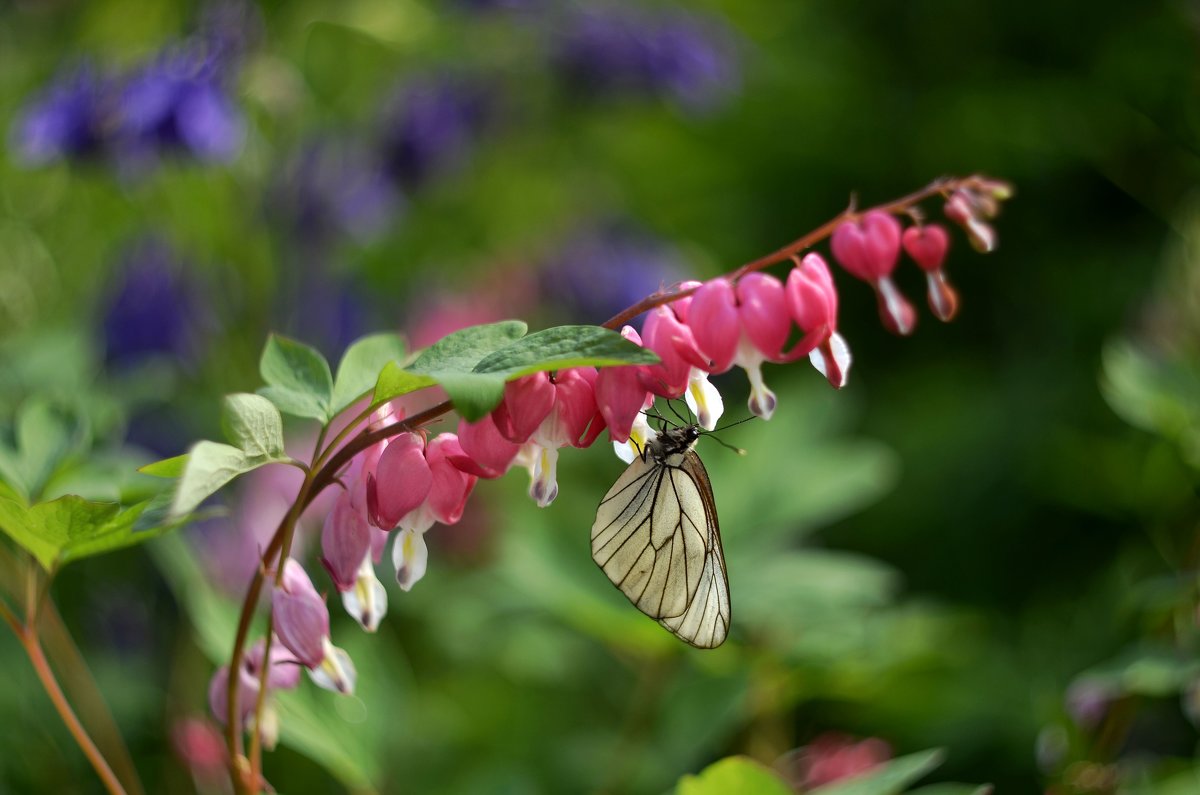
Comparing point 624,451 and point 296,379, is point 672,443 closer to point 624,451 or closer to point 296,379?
point 624,451

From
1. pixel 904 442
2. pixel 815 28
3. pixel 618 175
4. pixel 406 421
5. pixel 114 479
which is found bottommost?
pixel 904 442

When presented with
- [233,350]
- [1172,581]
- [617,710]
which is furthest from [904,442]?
[233,350]

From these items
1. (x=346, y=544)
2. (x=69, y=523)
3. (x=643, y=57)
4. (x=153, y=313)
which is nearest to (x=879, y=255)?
(x=346, y=544)

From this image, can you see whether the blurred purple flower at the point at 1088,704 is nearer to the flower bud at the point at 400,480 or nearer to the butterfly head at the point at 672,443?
the butterfly head at the point at 672,443

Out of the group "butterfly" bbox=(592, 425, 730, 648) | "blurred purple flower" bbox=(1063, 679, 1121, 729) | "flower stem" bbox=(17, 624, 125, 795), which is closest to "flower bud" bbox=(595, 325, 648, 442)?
"butterfly" bbox=(592, 425, 730, 648)

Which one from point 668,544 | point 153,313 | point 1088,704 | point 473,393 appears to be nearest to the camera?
point 473,393

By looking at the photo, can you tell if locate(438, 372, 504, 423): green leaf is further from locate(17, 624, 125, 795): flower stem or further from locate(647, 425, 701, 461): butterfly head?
locate(17, 624, 125, 795): flower stem

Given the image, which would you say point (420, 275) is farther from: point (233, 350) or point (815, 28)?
point (815, 28)
